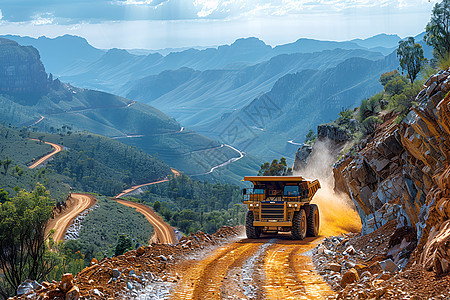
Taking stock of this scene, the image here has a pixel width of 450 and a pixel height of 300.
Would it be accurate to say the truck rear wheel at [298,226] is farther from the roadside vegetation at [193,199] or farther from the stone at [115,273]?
the roadside vegetation at [193,199]

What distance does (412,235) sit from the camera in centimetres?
1530

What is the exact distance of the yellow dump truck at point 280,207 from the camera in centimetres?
2533

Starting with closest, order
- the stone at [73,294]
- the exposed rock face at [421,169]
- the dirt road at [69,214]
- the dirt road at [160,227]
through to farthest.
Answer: the stone at [73,294]
the exposed rock face at [421,169]
the dirt road at [69,214]
the dirt road at [160,227]

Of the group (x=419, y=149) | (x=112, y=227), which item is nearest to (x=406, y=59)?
(x=419, y=149)

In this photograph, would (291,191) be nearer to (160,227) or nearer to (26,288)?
(26,288)

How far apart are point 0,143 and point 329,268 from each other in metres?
152

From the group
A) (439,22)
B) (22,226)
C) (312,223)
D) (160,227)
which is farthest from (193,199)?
(312,223)

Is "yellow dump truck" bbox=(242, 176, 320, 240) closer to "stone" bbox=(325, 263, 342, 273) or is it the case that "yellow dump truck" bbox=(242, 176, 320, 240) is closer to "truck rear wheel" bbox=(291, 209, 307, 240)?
"truck rear wheel" bbox=(291, 209, 307, 240)

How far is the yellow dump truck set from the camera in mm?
25328

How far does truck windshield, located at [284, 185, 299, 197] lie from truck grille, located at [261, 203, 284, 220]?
1.33m

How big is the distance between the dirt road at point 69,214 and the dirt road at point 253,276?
5161 cm

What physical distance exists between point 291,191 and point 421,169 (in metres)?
11.2

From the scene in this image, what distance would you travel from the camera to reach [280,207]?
82.9 ft

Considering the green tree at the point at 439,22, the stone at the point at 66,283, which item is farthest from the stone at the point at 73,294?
the green tree at the point at 439,22
